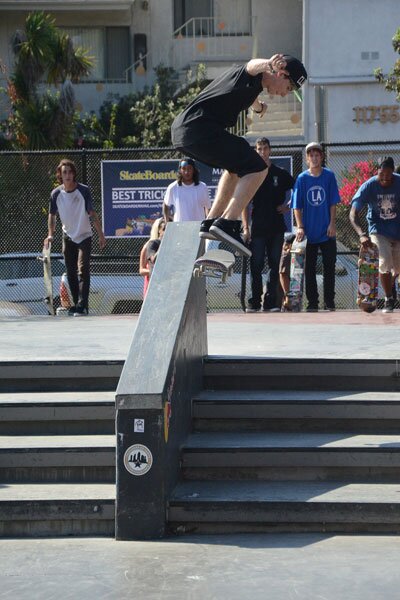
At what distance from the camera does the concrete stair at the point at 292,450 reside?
6242 mm

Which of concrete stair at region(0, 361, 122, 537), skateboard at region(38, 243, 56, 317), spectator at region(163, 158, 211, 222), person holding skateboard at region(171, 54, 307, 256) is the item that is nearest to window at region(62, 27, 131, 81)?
skateboard at region(38, 243, 56, 317)

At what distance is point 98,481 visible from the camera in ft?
22.1

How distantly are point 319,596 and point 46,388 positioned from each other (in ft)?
10.0

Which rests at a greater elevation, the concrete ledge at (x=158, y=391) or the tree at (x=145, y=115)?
the tree at (x=145, y=115)

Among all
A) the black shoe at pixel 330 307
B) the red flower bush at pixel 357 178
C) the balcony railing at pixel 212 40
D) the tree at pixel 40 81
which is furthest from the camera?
the balcony railing at pixel 212 40

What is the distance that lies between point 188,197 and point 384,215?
2214 millimetres

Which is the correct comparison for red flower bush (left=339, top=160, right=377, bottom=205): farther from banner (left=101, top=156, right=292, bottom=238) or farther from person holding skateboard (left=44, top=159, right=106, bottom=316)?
person holding skateboard (left=44, top=159, right=106, bottom=316)

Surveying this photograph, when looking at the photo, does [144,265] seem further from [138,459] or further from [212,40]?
[212,40]

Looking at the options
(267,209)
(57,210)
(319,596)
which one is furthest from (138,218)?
(319,596)

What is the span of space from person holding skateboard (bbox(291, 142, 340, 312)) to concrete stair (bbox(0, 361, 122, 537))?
18.4 feet

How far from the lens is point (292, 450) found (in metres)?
6.68

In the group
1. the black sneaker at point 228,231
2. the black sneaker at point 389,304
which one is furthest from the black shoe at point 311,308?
the black sneaker at point 228,231

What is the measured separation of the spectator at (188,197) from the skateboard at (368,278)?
1848 mm

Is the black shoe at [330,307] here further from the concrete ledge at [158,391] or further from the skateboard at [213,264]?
the concrete ledge at [158,391]
